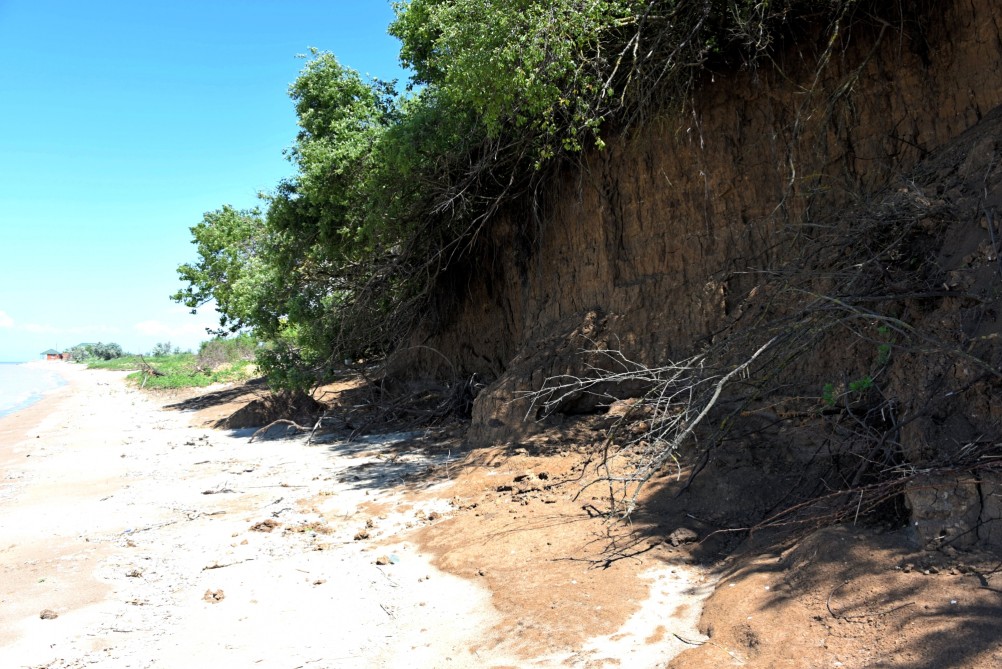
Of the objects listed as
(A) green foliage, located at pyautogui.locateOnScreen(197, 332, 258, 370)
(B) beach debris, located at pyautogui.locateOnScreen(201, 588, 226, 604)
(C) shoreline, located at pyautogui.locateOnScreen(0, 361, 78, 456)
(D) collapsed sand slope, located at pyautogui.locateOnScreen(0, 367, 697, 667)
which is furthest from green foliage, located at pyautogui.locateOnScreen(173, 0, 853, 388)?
(A) green foliage, located at pyautogui.locateOnScreen(197, 332, 258, 370)

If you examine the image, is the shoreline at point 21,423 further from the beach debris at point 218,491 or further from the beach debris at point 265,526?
the beach debris at point 265,526

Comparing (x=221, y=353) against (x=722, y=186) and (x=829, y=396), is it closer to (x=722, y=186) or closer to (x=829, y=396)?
(x=722, y=186)

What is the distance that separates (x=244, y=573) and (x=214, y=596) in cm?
53

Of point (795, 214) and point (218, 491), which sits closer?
point (795, 214)

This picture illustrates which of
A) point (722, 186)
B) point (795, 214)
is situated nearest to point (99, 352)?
point (722, 186)

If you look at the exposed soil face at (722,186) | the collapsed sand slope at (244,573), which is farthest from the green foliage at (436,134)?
the collapsed sand slope at (244,573)

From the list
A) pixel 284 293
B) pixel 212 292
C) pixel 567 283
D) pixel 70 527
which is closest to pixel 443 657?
pixel 70 527

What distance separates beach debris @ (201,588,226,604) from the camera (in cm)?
543

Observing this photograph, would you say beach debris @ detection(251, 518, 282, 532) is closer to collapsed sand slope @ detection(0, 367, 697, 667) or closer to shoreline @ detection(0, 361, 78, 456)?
collapsed sand slope @ detection(0, 367, 697, 667)

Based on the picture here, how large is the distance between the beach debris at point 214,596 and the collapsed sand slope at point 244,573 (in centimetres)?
1

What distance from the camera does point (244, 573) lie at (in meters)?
6.00

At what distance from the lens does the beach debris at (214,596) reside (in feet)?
17.8

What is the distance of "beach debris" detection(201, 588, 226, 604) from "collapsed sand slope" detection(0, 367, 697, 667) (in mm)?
13

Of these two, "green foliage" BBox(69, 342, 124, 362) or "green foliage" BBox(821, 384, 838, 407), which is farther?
"green foliage" BBox(69, 342, 124, 362)
